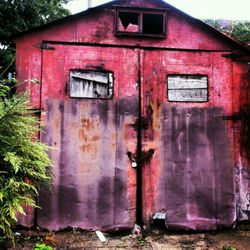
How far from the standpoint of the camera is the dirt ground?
5188 millimetres

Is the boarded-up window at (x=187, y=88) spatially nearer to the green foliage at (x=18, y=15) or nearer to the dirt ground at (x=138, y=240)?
the dirt ground at (x=138, y=240)

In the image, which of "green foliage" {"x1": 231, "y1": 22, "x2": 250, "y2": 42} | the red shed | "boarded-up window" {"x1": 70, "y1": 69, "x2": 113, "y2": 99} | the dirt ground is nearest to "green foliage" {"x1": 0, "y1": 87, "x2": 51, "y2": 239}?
the dirt ground

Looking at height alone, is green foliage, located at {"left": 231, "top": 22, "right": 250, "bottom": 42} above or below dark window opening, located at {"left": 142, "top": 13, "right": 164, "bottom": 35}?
above

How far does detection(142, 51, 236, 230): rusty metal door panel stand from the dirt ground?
0.24 metres

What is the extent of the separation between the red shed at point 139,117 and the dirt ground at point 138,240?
173 millimetres

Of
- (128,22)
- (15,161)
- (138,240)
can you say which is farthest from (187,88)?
(15,161)

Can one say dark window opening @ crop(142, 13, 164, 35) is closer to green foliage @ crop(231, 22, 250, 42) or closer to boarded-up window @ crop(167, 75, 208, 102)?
boarded-up window @ crop(167, 75, 208, 102)

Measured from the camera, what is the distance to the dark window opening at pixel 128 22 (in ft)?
19.7

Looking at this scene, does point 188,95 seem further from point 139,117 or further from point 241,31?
point 241,31

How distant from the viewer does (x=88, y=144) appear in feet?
19.0

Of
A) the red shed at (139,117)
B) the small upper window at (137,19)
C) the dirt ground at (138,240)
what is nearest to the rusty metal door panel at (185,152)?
the red shed at (139,117)

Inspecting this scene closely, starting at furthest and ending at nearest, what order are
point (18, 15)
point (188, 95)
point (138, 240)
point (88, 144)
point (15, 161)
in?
1. point (18, 15)
2. point (188, 95)
3. point (88, 144)
4. point (138, 240)
5. point (15, 161)

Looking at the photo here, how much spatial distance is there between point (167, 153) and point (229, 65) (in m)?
1.99

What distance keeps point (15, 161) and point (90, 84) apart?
2.28 metres
